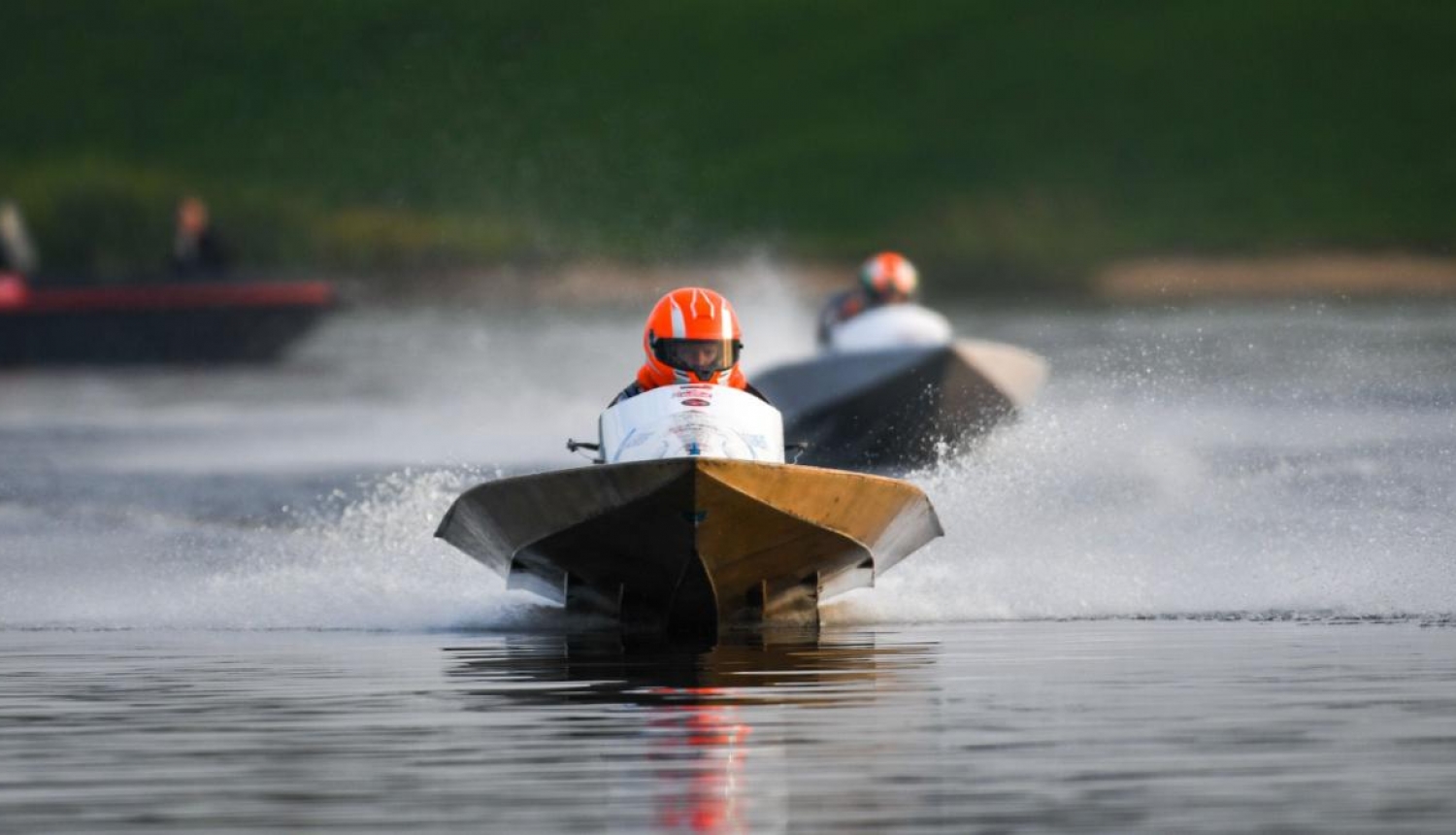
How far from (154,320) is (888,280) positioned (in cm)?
Answer: 2085

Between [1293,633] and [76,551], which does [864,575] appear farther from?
[76,551]

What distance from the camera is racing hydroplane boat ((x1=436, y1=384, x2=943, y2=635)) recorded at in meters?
13.9

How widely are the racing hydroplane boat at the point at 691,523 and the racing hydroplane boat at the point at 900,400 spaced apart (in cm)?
953

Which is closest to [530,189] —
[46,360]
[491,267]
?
[491,267]

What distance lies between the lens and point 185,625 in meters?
16.1

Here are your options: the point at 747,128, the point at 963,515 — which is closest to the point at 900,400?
the point at 963,515

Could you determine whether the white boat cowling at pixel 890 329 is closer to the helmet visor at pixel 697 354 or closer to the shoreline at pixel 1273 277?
the helmet visor at pixel 697 354

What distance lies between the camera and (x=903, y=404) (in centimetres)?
2511

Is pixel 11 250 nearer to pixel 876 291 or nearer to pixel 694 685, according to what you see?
pixel 876 291

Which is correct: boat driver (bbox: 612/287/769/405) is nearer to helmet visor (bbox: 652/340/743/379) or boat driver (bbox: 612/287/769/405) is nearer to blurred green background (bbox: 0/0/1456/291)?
helmet visor (bbox: 652/340/743/379)

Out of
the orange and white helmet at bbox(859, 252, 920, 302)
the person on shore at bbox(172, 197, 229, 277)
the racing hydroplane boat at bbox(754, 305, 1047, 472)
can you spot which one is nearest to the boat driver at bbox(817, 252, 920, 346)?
the orange and white helmet at bbox(859, 252, 920, 302)

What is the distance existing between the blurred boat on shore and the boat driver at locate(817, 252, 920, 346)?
19.8 m

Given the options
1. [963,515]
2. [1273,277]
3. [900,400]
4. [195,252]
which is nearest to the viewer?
[963,515]

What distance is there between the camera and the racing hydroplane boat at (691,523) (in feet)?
45.6
